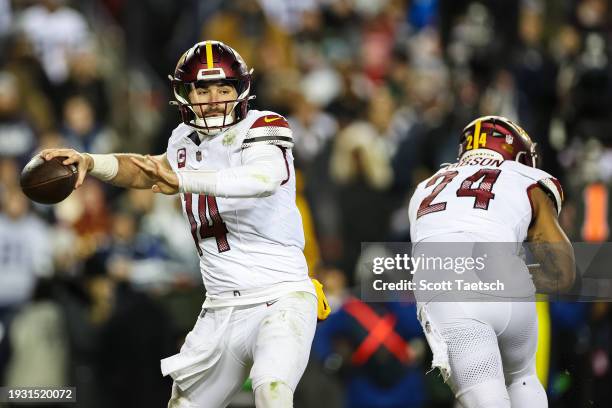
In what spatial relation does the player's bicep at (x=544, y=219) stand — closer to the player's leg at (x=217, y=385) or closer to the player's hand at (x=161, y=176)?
the player's leg at (x=217, y=385)

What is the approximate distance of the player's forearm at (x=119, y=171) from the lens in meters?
7.21

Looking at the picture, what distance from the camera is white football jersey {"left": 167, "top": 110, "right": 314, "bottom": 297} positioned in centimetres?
724

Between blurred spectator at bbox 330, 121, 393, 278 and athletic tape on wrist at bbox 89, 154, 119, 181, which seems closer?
athletic tape on wrist at bbox 89, 154, 119, 181

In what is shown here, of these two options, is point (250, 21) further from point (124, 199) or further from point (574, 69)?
point (574, 69)

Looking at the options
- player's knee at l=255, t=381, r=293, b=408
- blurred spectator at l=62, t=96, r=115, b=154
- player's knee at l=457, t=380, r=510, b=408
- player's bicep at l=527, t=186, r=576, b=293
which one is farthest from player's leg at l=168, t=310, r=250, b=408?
blurred spectator at l=62, t=96, r=115, b=154

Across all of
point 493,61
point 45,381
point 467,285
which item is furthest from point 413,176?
point 467,285

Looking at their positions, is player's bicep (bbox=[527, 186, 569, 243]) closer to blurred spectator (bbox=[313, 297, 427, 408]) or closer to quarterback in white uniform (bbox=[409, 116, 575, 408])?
quarterback in white uniform (bbox=[409, 116, 575, 408])

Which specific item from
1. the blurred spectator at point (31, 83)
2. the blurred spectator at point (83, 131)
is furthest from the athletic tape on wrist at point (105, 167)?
Answer: the blurred spectator at point (31, 83)

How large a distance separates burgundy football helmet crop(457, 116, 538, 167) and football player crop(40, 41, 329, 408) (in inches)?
51.1

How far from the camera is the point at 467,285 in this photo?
24.6ft

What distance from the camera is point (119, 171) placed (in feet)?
24.1

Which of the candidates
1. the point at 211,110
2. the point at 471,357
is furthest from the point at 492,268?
the point at 211,110

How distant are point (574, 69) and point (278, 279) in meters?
7.03

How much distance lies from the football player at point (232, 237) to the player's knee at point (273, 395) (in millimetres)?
165
